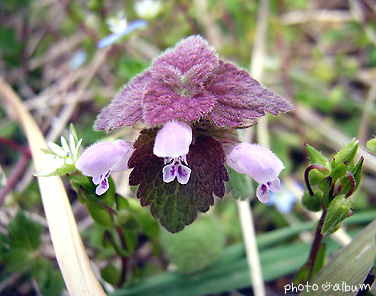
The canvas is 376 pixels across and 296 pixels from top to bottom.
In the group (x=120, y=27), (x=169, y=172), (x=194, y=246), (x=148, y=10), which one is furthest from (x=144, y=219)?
(x=148, y=10)

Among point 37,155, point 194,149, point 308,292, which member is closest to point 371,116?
point 308,292

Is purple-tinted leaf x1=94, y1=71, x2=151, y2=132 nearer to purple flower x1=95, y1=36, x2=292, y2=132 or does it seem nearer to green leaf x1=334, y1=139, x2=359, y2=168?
purple flower x1=95, y1=36, x2=292, y2=132

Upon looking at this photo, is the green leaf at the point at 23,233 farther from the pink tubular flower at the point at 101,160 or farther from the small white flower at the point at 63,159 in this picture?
the pink tubular flower at the point at 101,160

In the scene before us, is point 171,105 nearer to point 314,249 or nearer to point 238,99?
point 238,99

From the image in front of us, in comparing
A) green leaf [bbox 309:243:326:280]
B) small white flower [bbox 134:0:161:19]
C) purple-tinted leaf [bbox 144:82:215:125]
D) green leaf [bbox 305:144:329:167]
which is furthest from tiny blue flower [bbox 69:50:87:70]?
green leaf [bbox 309:243:326:280]

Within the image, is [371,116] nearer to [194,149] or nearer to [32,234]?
[194,149]

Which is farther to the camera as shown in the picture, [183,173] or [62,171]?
[62,171]

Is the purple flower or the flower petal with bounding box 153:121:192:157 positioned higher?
the purple flower
